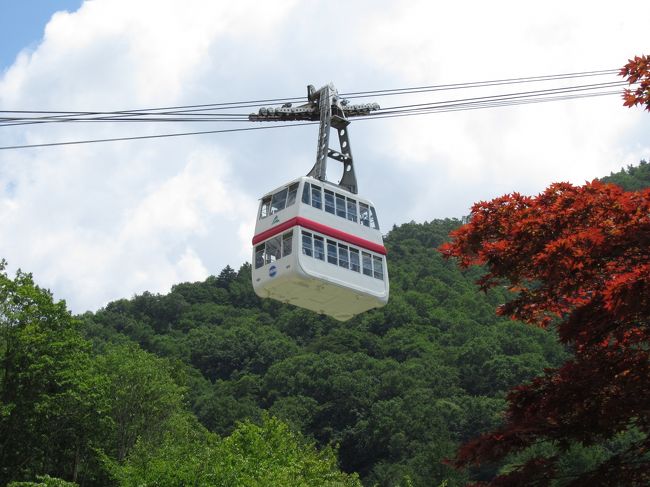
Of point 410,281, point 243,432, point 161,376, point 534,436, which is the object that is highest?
point 410,281

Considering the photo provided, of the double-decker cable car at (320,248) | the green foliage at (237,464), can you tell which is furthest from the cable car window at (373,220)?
the green foliage at (237,464)

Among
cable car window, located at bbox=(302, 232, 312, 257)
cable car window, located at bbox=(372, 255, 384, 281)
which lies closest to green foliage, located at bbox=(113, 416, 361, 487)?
cable car window, located at bbox=(372, 255, 384, 281)

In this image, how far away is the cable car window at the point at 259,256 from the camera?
24.8 meters

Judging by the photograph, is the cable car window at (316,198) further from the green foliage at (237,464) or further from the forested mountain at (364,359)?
the forested mountain at (364,359)

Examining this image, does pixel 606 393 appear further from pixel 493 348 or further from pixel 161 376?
pixel 493 348

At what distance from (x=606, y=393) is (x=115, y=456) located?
38.3 metres

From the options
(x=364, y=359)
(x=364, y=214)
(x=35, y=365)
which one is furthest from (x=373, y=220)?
(x=364, y=359)

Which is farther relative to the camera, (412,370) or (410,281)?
(410,281)

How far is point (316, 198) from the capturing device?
24891 mm

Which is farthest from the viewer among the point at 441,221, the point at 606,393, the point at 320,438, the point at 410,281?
the point at 441,221

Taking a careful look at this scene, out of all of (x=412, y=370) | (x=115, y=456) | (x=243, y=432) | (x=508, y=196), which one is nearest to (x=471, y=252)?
(x=508, y=196)

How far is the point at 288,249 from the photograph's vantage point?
24031 millimetres

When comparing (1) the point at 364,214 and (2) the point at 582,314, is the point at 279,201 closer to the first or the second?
(1) the point at 364,214

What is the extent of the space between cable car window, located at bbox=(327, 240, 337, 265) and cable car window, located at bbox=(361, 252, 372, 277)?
1.13m
